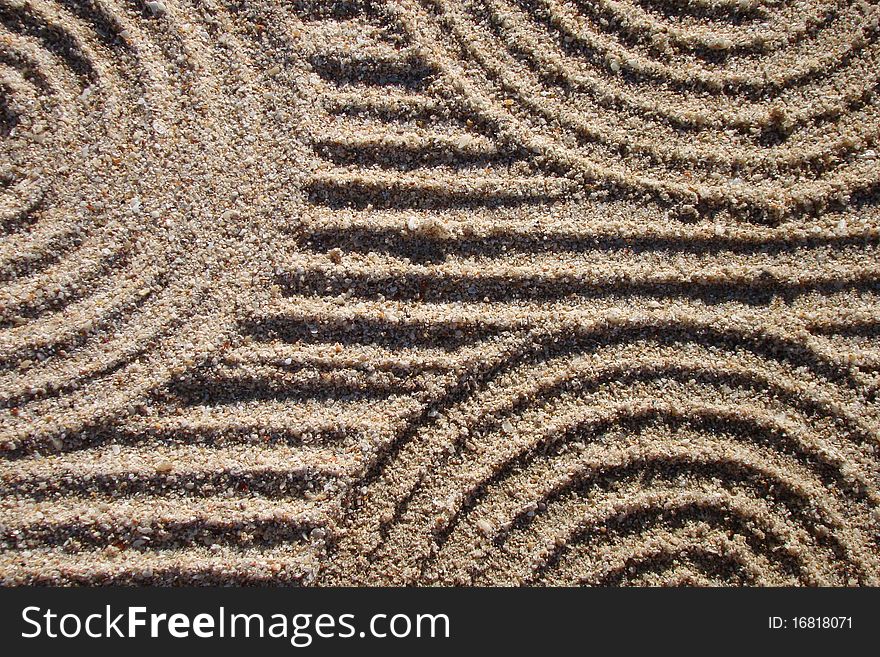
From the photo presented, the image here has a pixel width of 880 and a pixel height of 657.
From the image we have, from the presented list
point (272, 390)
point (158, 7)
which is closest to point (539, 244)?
point (272, 390)

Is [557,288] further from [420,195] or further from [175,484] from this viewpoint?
[175,484]

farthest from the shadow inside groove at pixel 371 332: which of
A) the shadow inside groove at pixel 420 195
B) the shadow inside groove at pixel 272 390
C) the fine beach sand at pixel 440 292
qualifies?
the shadow inside groove at pixel 420 195

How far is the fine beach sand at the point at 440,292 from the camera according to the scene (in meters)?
1.69

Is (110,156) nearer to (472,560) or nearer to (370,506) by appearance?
(370,506)

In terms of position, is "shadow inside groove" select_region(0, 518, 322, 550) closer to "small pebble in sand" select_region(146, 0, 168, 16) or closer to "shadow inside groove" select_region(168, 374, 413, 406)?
"shadow inside groove" select_region(168, 374, 413, 406)

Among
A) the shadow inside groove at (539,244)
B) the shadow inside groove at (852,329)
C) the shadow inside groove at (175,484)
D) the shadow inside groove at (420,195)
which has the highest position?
the shadow inside groove at (420,195)

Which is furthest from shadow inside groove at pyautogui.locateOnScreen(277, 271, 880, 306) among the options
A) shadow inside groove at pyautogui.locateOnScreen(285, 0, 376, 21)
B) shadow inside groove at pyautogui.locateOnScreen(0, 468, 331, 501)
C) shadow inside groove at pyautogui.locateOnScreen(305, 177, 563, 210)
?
shadow inside groove at pyautogui.locateOnScreen(285, 0, 376, 21)

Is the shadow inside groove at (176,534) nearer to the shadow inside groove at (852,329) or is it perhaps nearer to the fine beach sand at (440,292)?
the fine beach sand at (440,292)

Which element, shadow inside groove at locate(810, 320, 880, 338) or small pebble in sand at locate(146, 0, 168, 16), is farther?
small pebble in sand at locate(146, 0, 168, 16)

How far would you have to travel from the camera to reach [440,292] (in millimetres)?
1761

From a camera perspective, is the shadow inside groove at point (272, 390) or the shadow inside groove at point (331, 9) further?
the shadow inside groove at point (331, 9)

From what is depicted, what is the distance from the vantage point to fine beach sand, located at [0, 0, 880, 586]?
66.4 inches

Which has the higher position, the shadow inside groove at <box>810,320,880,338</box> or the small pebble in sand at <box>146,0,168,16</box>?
the small pebble in sand at <box>146,0,168,16</box>

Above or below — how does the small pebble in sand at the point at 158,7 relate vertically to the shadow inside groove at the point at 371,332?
above
